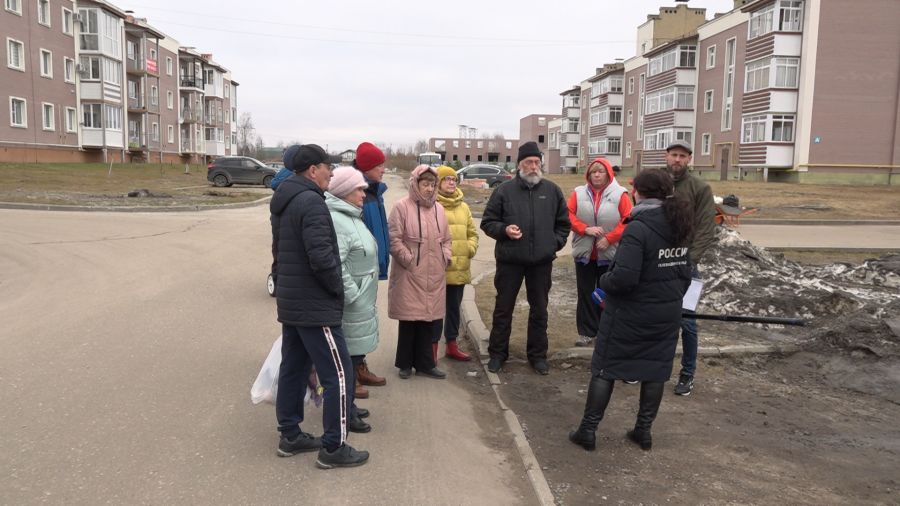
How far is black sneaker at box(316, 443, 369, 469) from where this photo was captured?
4.00 meters

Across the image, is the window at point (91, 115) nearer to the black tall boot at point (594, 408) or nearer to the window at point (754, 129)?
the window at point (754, 129)

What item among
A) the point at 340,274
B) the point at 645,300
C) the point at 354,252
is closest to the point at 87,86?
the point at 354,252

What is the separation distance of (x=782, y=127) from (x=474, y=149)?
107 meters

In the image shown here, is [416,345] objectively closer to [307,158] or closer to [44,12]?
[307,158]

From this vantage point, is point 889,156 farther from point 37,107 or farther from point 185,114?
point 185,114

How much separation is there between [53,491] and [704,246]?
4699mm

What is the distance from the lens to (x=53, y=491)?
11.8ft

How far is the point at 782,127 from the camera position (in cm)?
4119

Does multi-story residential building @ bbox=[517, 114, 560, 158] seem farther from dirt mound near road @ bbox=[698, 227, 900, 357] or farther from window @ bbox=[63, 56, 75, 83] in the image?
dirt mound near road @ bbox=[698, 227, 900, 357]

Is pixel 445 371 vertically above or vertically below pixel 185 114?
below

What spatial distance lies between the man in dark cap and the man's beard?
41.5 inches

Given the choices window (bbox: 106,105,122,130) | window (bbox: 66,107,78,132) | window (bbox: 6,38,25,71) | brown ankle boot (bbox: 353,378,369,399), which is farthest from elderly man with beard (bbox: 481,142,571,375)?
window (bbox: 106,105,122,130)

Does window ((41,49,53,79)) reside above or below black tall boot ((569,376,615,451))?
above

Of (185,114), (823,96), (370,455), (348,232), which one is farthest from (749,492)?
(185,114)
